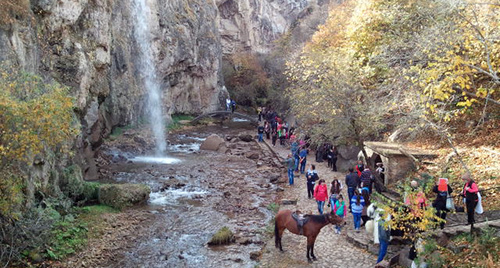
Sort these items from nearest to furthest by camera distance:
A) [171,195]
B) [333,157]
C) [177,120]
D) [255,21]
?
1. [171,195]
2. [333,157]
3. [177,120]
4. [255,21]

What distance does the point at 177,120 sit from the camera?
43.8m

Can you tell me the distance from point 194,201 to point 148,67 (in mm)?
22180

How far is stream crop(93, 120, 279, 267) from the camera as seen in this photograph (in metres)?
12.1

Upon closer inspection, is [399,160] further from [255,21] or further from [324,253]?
[255,21]

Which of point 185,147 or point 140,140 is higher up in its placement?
point 140,140

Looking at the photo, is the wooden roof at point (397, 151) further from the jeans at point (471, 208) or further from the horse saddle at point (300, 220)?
the horse saddle at point (300, 220)

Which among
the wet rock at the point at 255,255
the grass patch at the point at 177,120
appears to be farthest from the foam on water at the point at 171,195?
the grass patch at the point at 177,120

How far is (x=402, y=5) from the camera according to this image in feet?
65.3

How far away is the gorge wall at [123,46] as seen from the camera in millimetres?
16266

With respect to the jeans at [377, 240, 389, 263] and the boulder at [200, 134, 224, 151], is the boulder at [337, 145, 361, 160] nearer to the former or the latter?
the jeans at [377, 240, 389, 263]

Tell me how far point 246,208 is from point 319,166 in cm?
777

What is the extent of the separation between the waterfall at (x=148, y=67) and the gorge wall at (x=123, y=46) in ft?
2.92

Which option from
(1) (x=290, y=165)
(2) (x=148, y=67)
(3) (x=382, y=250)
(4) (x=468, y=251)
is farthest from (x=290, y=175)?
(2) (x=148, y=67)

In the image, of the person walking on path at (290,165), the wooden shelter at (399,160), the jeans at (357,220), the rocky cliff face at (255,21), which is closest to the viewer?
the jeans at (357,220)
